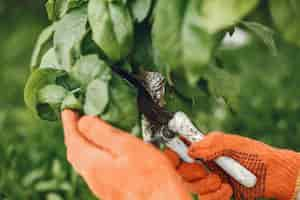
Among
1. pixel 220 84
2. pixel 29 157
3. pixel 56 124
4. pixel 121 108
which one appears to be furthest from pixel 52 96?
pixel 56 124

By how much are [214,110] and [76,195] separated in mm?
818

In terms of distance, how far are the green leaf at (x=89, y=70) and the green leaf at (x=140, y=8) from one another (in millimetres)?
103

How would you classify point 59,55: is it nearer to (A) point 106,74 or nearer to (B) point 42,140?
(A) point 106,74

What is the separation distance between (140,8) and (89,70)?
0.46 feet

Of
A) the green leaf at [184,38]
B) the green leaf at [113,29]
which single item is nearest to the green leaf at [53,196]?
the green leaf at [113,29]

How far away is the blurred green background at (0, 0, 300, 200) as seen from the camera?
216 centimetres

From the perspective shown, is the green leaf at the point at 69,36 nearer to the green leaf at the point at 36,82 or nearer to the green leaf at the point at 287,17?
the green leaf at the point at 36,82

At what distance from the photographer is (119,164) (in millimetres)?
1081

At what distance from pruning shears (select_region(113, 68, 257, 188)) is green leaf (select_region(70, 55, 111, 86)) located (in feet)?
0.16

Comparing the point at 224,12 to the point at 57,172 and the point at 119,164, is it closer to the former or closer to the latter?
the point at 119,164

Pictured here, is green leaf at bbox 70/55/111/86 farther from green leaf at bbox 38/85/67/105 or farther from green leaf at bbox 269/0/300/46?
green leaf at bbox 269/0/300/46

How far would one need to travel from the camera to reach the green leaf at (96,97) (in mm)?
1146

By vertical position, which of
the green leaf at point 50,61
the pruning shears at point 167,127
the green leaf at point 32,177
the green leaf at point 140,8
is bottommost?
the green leaf at point 32,177

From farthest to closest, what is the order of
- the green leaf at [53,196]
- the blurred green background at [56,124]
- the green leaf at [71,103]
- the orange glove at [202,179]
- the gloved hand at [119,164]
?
1. the blurred green background at [56,124]
2. the green leaf at [53,196]
3. the orange glove at [202,179]
4. the green leaf at [71,103]
5. the gloved hand at [119,164]
